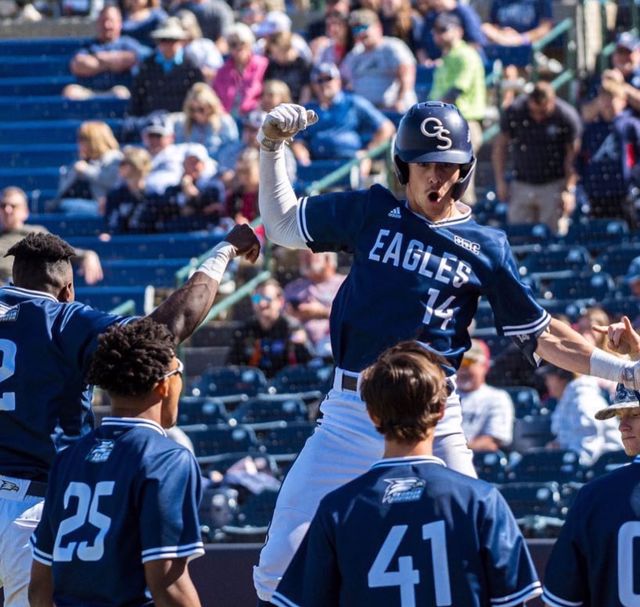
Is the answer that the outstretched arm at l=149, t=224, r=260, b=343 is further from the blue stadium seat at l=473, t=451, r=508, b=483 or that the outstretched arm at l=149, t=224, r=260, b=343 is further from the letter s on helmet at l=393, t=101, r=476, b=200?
the blue stadium seat at l=473, t=451, r=508, b=483

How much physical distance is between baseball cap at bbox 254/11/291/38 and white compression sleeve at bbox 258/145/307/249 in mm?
7761

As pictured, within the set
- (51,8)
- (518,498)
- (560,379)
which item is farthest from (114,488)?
(51,8)

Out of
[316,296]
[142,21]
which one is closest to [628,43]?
[316,296]

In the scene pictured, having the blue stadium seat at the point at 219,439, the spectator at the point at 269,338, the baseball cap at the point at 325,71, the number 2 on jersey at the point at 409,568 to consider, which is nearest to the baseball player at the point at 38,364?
the number 2 on jersey at the point at 409,568

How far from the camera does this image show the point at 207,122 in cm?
1175

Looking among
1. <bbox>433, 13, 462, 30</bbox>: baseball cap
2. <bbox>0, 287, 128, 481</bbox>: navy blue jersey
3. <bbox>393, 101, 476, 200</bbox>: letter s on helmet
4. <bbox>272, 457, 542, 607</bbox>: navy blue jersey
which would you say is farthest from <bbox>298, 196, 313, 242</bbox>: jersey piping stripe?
<bbox>433, 13, 462, 30</bbox>: baseball cap

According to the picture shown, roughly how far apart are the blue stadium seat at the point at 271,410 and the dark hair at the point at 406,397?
581cm

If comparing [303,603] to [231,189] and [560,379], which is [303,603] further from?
[231,189]

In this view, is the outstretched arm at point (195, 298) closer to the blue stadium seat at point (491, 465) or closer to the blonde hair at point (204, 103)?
the blue stadium seat at point (491, 465)

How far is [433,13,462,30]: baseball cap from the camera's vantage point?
11648 millimetres

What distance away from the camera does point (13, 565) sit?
4875 millimetres

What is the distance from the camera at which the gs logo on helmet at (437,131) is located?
4.77 m

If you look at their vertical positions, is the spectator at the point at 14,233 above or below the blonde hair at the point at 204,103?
below

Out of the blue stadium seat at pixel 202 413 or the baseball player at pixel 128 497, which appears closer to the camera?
the baseball player at pixel 128 497
